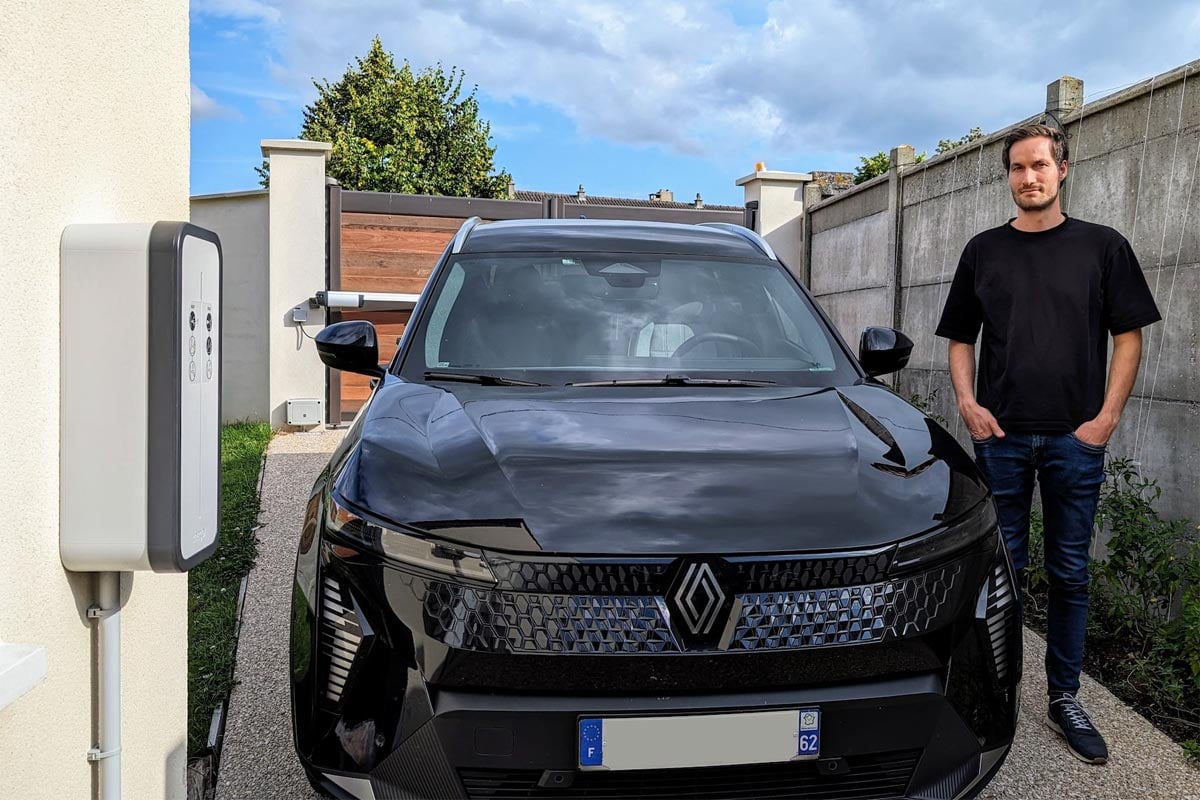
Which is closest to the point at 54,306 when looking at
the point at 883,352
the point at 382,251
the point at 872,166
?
the point at 883,352

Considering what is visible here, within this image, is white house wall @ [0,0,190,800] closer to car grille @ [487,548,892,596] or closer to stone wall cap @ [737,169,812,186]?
car grille @ [487,548,892,596]

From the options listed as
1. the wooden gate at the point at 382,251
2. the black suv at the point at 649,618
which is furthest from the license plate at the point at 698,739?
the wooden gate at the point at 382,251

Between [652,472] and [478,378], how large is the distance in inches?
33.6

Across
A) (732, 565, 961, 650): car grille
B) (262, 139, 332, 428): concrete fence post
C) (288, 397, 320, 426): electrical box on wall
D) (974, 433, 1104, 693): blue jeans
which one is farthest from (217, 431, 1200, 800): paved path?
(262, 139, 332, 428): concrete fence post

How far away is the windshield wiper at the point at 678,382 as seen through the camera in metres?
2.80

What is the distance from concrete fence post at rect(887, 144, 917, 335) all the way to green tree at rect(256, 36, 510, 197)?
27616 mm

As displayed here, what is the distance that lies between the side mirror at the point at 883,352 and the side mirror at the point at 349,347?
5.20ft

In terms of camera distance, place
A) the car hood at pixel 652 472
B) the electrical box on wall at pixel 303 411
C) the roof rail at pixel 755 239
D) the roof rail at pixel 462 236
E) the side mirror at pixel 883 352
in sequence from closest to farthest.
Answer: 1. the car hood at pixel 652 472
2. the side mirror at pixel 883 352
3. the roof rail at pixel 462 236
4. the roof rail at pixel 755 239
5. the electrical box on wall at pixel 303 411

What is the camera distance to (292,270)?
9.59 meters

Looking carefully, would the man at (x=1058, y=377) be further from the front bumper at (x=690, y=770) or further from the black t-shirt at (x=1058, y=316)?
the front bumper at (x=690, y=770)

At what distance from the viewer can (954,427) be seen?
6.46 meters

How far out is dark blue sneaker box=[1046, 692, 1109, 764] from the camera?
3020 millimetres

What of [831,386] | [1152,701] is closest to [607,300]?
[831,386]

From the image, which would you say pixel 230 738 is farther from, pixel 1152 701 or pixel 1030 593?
pixel 1030 593
